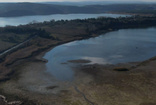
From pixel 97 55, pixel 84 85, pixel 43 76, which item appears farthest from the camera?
pixel 97 55

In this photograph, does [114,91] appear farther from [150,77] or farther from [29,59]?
[29,59]

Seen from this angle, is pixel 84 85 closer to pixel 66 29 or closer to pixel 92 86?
pixel 92 86

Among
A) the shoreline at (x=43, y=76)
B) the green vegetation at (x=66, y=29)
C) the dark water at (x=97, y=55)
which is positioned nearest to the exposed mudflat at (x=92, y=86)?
the shoreline at (x=43, y=76)

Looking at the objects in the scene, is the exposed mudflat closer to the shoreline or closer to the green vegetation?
the shoreline

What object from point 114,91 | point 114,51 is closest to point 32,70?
Answer: point 114,91

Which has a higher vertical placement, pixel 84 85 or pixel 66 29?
pixel 66 29

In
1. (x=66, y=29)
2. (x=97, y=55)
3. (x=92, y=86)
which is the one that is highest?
(x=66, y=29)

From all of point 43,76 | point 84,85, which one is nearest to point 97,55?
point 43,76

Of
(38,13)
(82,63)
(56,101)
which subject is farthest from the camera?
(38,13)

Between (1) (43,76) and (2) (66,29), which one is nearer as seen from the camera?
(1) (43,76)

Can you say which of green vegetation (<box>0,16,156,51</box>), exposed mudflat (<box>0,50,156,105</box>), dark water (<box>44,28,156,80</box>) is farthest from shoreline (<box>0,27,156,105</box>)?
green vegetation (<box>0,16,156,51</box>)

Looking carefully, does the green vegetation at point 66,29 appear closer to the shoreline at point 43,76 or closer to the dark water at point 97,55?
the dark water at point 97,55
